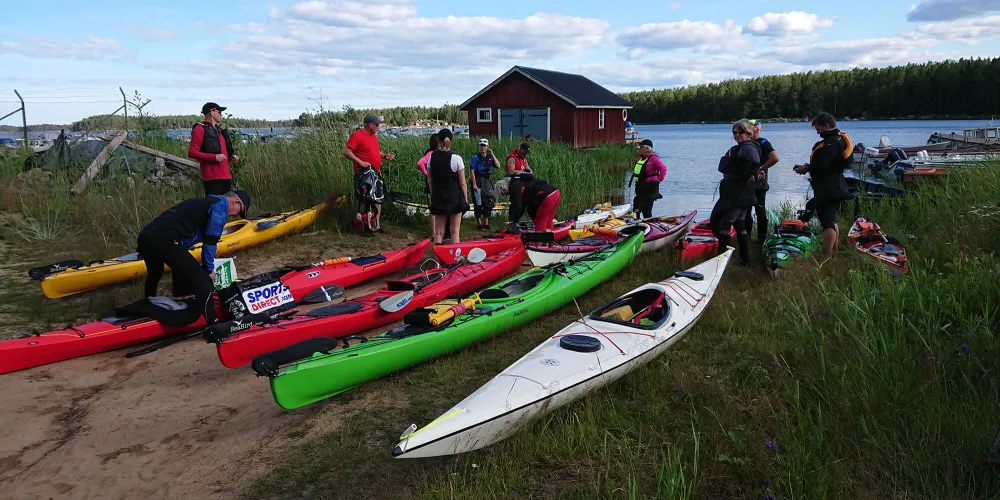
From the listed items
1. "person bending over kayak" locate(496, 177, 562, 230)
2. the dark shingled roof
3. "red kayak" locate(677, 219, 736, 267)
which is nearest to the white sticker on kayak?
"person bending over kayak" locate(496, 177, 562, 230)

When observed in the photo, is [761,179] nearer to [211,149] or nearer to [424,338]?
[424,338]

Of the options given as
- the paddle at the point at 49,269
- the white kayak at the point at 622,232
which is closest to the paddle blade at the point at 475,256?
the white kayak at the point at 622,232

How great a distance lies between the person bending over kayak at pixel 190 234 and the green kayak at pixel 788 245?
480cm

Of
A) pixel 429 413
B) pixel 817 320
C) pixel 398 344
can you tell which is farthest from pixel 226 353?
pixel 817 320

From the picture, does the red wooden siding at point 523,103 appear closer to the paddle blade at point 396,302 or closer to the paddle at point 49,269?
the paddle blade at point 396,302

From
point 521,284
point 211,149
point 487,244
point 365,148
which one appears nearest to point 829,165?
point 521,284

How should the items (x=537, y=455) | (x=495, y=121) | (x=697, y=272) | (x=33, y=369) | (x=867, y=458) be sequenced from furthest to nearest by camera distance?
(x=495, y=121) → (x=697, y=272) → (x=33, y=369) → (x=537, y=455) → (x=867, y=458)

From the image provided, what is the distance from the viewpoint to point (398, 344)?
3.93 metres

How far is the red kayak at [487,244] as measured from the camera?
636 cm

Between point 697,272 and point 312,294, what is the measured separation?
11.6 ft

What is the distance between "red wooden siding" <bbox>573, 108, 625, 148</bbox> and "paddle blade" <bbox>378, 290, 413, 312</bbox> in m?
17.4

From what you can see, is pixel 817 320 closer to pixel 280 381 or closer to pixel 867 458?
pixel 867 458

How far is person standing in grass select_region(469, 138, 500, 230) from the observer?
919 cm

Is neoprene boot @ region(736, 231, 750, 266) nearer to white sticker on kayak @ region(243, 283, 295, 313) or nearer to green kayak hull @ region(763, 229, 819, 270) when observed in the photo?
green kayak hull @ region(763, 229, 819, 270)
